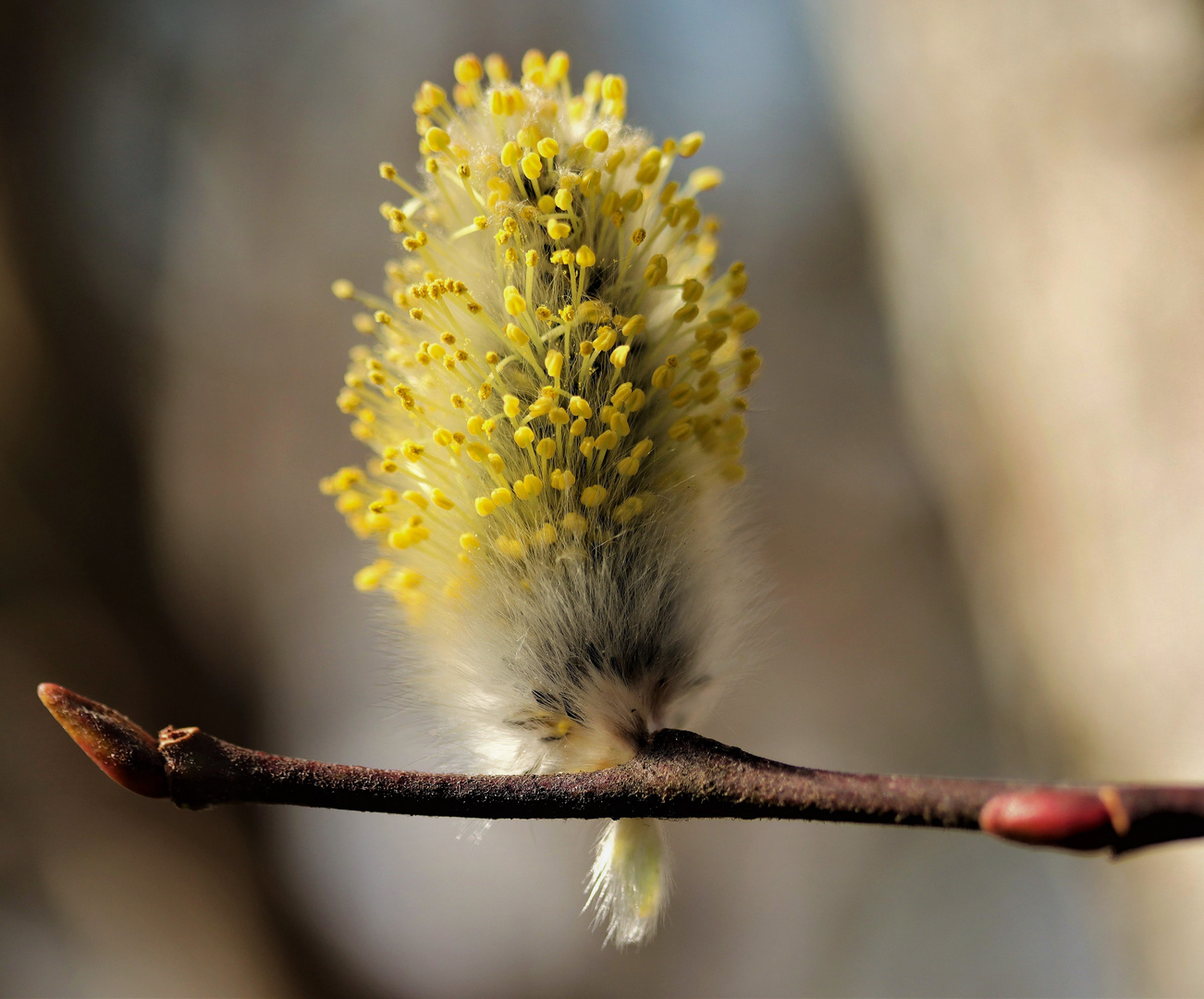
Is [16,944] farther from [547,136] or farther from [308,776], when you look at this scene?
[547,136]

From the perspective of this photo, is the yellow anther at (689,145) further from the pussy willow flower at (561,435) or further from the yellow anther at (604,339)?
the yellow anther at (604,339)

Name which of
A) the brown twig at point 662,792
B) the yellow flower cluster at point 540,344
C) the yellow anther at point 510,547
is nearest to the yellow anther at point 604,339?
the yellow flower cluster at point 540,344

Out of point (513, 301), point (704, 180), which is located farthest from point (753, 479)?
point (513, 301)

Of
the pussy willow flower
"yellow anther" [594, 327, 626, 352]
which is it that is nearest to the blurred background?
the pussy willow flower

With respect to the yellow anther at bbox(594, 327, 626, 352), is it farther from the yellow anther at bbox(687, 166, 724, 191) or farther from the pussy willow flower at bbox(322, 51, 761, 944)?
the yellow anther at bbox(687, 166, 724, 191)

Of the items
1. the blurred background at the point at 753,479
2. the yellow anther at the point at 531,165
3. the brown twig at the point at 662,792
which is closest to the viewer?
the brown twig at the point at 662,792

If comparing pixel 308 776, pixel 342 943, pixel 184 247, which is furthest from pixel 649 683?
pixel 184 247
